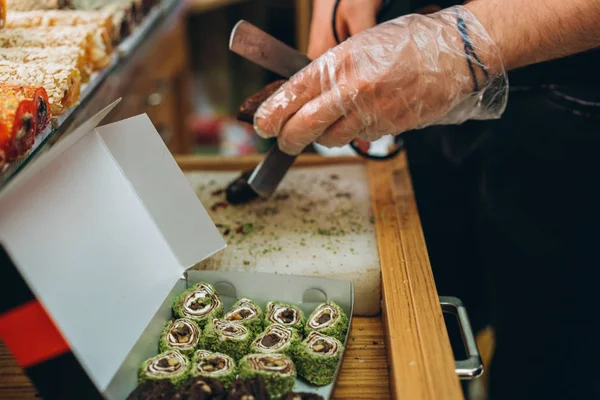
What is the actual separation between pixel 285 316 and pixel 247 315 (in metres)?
0.06

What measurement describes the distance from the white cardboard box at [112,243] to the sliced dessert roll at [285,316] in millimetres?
43

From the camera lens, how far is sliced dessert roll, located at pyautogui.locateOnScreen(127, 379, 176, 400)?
2.38 feet

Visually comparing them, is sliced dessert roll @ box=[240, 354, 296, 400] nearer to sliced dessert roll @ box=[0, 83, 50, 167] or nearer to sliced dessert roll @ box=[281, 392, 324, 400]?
sliced dessert roll @ box=[281, 392, 324, 400]

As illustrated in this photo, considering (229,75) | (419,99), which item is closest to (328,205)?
(419,99)

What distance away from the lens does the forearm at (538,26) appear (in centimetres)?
91

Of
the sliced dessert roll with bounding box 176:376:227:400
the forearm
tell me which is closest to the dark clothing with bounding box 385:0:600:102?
the forearm

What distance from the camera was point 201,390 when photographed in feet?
2.37

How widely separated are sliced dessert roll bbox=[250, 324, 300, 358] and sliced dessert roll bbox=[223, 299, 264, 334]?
3 cm

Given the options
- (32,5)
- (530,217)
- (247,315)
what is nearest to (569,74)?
(530,217)

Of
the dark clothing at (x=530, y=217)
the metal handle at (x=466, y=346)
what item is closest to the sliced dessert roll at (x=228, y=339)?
the metal handle at (x=466, y=346)

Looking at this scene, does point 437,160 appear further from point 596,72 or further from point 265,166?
point 265,166

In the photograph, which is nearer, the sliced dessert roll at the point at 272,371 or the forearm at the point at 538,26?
the sliced dessert roll at the point at 272,371

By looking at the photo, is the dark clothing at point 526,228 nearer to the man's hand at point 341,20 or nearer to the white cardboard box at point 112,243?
the man's hand at point 341,20

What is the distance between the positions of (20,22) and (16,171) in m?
0.56
